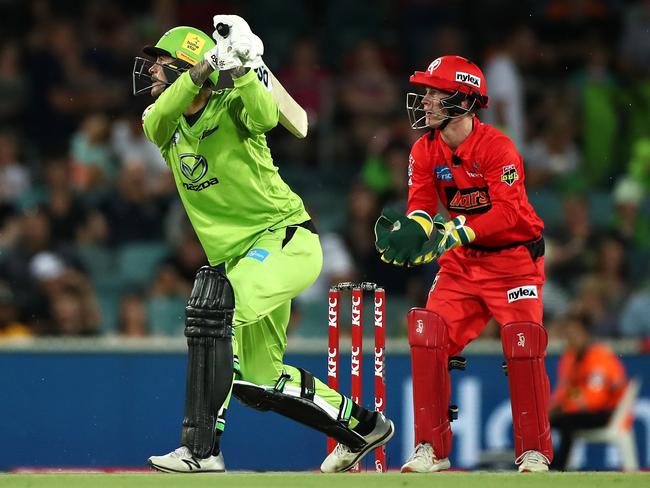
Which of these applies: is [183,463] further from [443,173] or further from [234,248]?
[443,173]

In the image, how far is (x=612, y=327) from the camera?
10891mm

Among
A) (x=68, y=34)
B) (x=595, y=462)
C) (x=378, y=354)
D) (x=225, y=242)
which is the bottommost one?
(x=595, y=462)

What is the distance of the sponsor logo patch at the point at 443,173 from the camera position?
22.9 feet

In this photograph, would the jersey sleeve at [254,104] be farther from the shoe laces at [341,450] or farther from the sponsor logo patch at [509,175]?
the shoe laces at [341,450]

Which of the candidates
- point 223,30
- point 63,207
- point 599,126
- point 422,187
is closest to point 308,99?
point 63,207

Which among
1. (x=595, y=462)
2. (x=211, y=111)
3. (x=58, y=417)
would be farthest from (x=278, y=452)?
(x=211, y=111)

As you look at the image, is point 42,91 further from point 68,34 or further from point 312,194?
point 312,194

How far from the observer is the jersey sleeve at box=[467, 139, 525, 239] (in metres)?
6.76

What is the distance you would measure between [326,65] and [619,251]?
3.40 metres

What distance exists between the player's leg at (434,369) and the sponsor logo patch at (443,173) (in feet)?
1.64

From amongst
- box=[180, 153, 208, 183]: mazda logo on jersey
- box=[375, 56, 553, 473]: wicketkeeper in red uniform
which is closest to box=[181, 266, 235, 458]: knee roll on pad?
box=[180, 153, 208, 183]: mazda logo on jersey

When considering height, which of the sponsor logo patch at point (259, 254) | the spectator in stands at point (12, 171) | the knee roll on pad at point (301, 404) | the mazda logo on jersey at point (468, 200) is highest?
the spectator in stands at point (12, 171)

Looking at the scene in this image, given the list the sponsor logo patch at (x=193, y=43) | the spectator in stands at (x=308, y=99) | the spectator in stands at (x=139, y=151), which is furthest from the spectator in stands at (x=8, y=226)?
the sponsor logo patch at (x=193, y=43)

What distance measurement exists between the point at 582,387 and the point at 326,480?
15.4 feet
